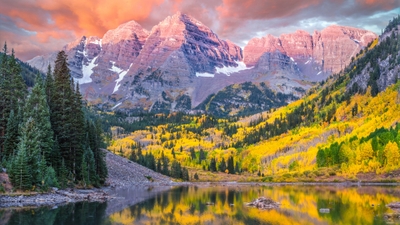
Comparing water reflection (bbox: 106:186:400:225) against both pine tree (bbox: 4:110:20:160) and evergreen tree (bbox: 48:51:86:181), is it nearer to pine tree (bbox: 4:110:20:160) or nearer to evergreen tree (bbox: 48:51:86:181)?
evergreen tree (bbox: 48:51:86:181)

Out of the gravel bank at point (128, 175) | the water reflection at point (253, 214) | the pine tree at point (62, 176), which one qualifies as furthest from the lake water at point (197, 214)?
the gravel bank at point (128, 175)

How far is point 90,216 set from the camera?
6141 centimetres

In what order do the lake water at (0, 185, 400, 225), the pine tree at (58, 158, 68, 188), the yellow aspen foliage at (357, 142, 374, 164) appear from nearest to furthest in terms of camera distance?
the lake water at (0, 185, 400, 225) < the pine tree at (58, 158, 68, 188) < the yellow aspen foliage at (357, 142, 374, 164)

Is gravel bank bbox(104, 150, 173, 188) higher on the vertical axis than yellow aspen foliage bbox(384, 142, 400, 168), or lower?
lower

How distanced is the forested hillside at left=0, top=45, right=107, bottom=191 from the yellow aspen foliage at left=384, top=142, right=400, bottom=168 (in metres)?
111

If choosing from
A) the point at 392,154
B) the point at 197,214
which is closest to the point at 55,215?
the point at 197,214

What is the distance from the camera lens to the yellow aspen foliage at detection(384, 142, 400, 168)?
506 ft

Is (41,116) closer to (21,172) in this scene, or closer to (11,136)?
(11,136)

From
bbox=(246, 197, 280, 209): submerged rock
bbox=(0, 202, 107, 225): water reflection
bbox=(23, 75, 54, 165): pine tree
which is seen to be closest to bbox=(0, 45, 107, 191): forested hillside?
bbox=(23, 75, 54, 165): pine tree

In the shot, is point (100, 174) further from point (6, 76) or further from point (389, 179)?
point (389, 179)

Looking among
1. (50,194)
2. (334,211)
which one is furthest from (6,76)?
(334,211)

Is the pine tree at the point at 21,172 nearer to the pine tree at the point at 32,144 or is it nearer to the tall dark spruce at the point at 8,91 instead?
the pine tree at the point at 32,144

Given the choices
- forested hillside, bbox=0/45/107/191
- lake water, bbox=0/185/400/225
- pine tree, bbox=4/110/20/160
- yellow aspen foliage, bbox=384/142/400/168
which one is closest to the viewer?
lake water, bbox=0/185/400/225

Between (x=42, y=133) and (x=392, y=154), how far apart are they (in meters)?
130
